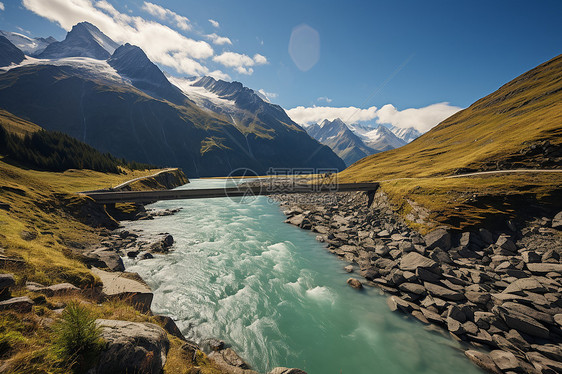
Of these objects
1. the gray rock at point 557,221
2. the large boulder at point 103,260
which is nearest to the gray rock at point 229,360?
the large boulder at point 103,260

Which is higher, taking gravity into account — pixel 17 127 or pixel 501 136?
pixel 17 127

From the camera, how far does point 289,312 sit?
13734 mm

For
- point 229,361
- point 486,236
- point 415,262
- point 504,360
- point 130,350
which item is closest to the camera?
point 130,350

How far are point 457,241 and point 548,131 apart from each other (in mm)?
36793

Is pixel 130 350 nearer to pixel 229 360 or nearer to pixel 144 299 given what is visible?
pixel 229 360

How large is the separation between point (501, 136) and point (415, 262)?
65.3 metres

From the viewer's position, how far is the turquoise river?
408 inches

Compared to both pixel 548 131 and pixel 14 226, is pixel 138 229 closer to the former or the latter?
pixel 14 226

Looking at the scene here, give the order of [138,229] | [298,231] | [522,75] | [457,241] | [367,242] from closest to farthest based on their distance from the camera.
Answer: [457,241] < [367,242] < [138,229] < [298,231] < [522,75]

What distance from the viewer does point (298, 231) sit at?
31.0 meters

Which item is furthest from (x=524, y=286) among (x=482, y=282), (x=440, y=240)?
(x=440, y=240)

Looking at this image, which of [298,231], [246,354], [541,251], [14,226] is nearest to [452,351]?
[246,354]

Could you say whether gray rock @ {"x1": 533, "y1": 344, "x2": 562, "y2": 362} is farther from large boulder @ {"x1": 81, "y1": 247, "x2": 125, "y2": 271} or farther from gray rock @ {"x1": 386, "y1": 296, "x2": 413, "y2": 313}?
large boulder @ {"x1": 81, "y1": 247, "x2": 125, "y2": 271}

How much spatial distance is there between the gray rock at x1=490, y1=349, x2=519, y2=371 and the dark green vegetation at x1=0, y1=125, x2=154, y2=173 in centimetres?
7600
